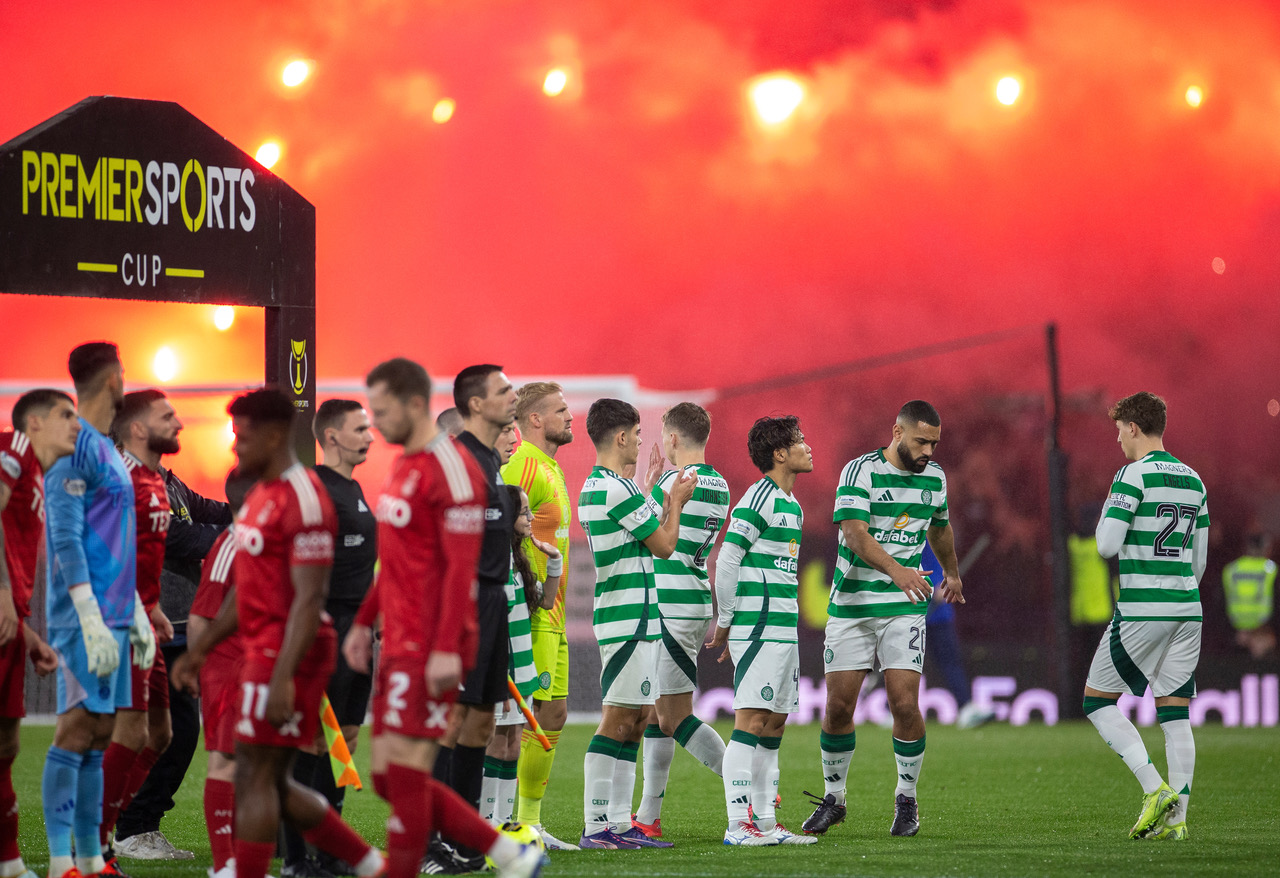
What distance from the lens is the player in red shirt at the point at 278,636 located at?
4.31 metres

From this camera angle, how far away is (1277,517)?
16.8m

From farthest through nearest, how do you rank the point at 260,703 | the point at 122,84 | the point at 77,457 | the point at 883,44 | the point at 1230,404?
the point at 883,44
the point at 1230,404
the point at 122,84
the point at 77,457
the point at 260,703

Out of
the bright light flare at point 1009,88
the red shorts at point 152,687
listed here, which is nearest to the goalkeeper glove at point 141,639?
the red shorts at point 152,687

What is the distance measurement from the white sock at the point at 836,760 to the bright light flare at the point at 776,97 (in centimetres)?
1418

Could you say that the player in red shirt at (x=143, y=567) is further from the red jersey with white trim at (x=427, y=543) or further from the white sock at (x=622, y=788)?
the white sock at (x=622, y=788)

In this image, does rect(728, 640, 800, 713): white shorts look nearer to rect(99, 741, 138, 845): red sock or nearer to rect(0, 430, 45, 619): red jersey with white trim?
rect(99, 741, 138, 845): red sock

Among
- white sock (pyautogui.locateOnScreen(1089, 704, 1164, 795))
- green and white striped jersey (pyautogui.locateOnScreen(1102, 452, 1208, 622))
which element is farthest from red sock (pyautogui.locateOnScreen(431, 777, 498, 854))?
green and white striped jersey (pyautogui.locateOnScreen(1102, 452, 1208, 622))

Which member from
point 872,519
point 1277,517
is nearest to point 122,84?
point 872,519

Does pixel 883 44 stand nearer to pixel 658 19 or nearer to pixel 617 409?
pixel 658 19

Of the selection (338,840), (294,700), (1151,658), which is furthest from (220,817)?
(1151,658)

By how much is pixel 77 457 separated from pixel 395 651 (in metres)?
1.56

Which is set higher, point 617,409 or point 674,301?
point 674,301

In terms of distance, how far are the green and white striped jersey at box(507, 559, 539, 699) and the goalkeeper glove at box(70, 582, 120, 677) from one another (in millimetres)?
1829

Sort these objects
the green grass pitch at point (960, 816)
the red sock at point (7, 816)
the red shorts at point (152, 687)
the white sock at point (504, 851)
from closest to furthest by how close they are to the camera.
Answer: the white sock at point (504, 851)
the red sock at point (7, 816)
the red shorts at point (152, 687)
the green grass pitch at point (960, 816)
